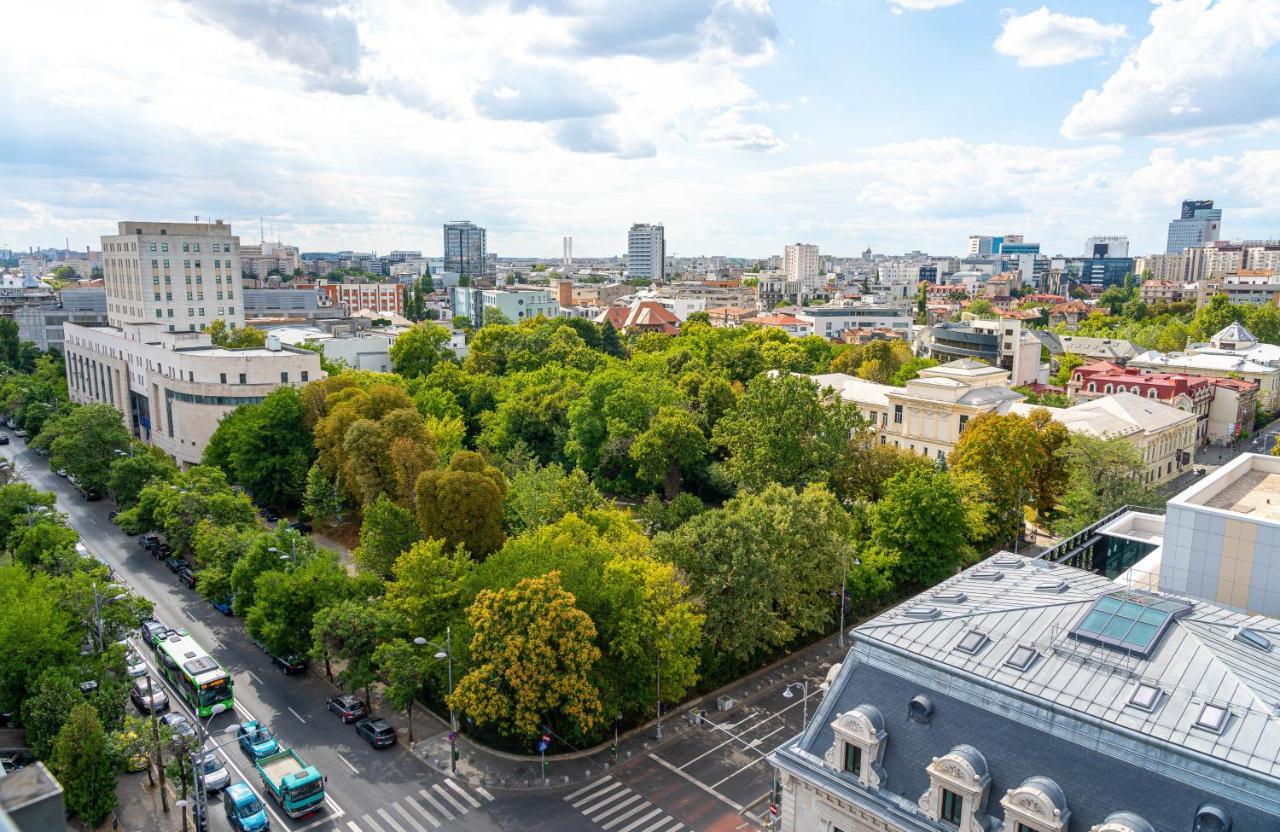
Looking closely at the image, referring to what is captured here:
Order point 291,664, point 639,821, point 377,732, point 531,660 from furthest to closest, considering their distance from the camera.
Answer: point 291,664 < point 377,732 < point 531,660 < point 639,821

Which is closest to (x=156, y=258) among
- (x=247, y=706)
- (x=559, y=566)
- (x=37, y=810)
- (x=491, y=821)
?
(x=247, y=706)

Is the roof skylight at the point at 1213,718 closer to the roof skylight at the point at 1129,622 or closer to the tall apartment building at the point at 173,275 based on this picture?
the roof skylight at the point at 1129,622

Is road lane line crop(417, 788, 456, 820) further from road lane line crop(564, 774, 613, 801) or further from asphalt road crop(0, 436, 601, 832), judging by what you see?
road lane line crop(564, 774, 613, 801)

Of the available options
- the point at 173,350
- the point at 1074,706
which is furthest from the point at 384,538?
the point at 173,350

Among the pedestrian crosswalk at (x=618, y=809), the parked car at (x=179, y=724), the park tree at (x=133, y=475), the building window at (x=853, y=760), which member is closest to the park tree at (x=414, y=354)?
the park tree at (x=133, y=475)

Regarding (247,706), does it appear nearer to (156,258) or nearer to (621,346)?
(156,258)

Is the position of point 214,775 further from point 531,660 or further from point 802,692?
point 802,692

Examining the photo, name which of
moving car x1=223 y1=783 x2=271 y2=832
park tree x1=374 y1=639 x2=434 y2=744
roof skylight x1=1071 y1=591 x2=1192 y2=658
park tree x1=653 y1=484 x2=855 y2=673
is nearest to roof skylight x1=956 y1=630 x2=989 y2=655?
roof skylight x1=1071 y1=591 x2=1192 y2=658
